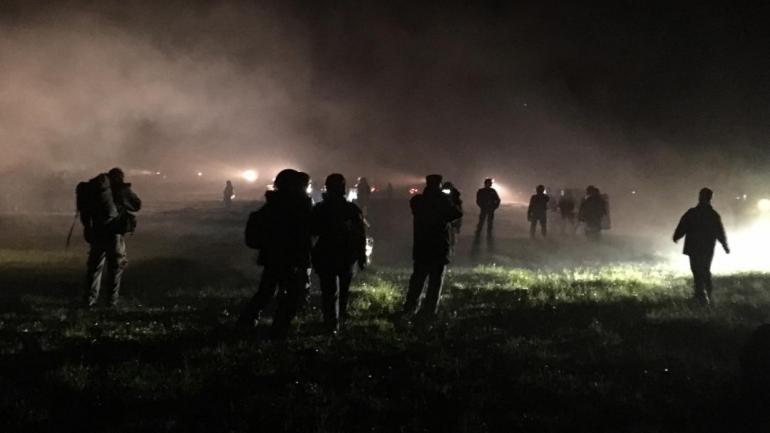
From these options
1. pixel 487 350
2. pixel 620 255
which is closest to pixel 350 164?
pixel 620 255

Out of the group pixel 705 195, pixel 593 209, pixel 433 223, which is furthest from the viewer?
pixel 593 209

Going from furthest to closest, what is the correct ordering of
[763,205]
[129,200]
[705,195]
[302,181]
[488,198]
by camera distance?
1. [763,205]
2. [488,198]
3. [705,195]
4. [129,200]
5. [302,181]

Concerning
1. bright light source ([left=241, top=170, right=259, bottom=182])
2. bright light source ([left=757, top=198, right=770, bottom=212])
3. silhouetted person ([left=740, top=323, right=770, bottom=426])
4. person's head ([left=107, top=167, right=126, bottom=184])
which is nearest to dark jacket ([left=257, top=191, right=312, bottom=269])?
person's head ([left=107, top=167, right=126, bottom=184])

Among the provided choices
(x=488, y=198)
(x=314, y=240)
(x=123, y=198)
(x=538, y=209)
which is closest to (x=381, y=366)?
(x=314, y=240)

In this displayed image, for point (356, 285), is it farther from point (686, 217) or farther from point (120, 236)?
point (686, 217)

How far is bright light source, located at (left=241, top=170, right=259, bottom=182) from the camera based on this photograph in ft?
268

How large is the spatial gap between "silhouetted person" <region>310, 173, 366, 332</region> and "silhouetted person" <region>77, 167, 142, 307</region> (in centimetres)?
403

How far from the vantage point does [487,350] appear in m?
7.59

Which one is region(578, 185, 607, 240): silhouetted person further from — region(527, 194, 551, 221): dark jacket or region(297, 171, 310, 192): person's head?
region(297, 171, 310, 192): person's head

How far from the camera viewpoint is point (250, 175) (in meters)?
83.9

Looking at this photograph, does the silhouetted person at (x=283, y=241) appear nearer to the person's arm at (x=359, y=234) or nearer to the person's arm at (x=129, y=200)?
the person's arm at (x=359, y=234)

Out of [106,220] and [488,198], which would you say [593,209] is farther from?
[106,220]

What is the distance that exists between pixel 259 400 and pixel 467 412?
2.09m

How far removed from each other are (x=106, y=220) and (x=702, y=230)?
453 inches
